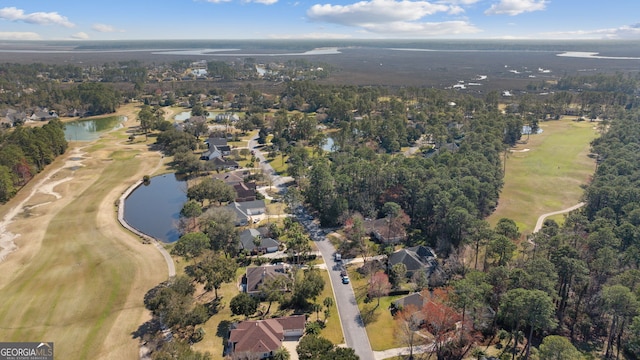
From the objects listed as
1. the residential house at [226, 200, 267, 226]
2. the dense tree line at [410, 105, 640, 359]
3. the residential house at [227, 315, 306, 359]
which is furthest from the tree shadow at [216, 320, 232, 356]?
the residential house at [226, 200, 267, 226]

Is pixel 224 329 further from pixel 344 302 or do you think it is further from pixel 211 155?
pixel 211 155

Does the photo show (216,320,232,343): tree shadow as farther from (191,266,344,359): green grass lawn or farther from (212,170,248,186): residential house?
(212,170,248,186): residential house

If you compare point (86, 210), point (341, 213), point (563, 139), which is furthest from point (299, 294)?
point (563, 139)

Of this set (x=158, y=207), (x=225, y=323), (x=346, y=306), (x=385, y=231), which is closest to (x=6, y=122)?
(x=158, y=207)

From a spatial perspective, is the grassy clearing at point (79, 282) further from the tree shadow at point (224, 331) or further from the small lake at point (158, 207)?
the tree shadow at point (224, 331)

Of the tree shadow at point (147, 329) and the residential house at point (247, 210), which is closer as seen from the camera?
the tree shadow at point (147, 329)

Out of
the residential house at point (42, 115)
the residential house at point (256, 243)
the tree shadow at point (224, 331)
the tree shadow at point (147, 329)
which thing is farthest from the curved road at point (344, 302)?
the residential house at point (42, 115)

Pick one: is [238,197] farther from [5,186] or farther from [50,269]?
[5,186]
